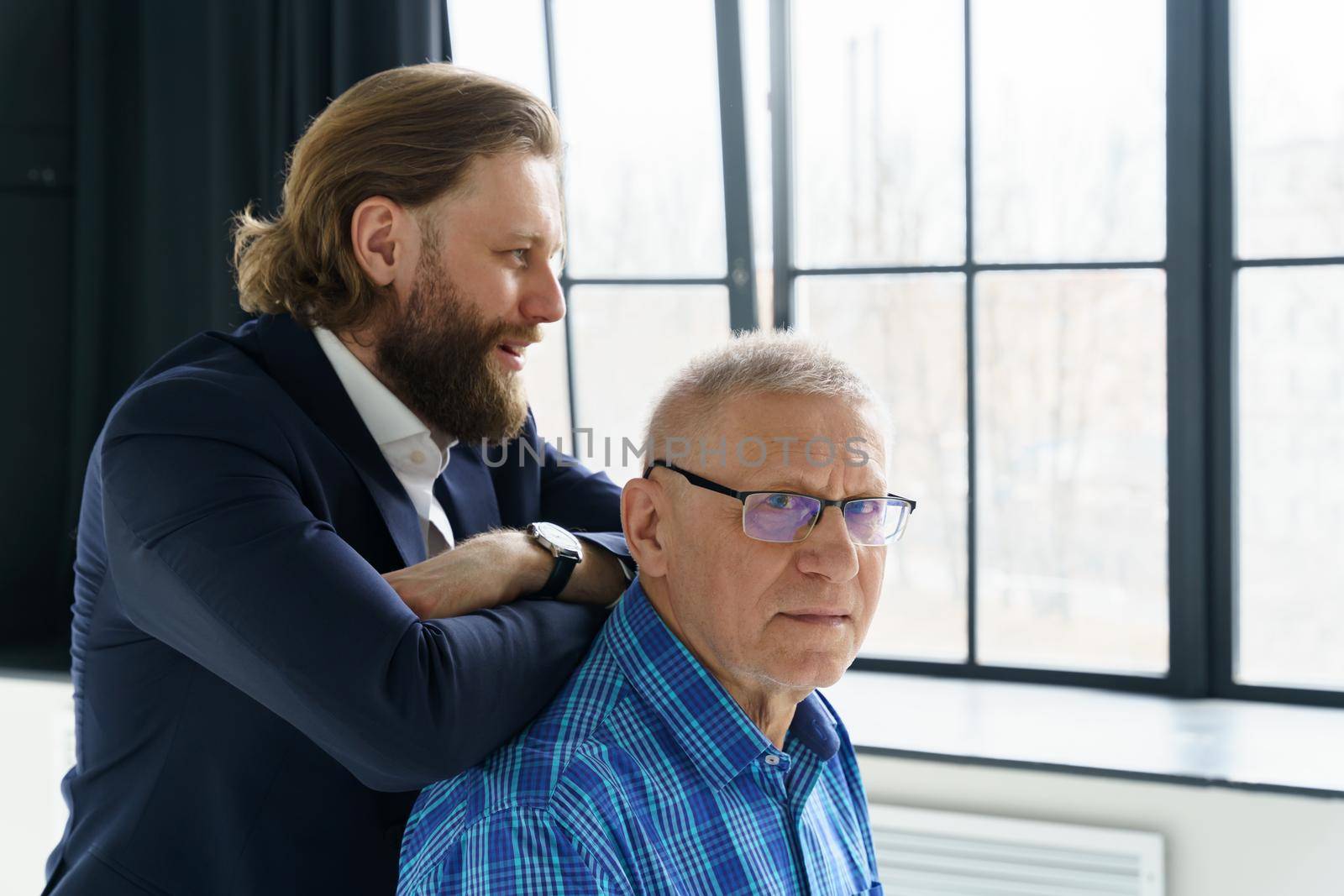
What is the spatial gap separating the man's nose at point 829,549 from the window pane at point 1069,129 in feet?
6.37

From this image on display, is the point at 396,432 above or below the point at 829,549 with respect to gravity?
above

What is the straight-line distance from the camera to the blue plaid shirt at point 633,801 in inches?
47.5

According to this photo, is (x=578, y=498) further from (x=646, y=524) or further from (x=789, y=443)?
(x=789, y=443)

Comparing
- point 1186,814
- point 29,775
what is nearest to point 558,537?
point 1186,814

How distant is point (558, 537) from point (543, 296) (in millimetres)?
366

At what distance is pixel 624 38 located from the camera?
3.31 m

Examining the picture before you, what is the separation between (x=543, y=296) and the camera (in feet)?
5.56

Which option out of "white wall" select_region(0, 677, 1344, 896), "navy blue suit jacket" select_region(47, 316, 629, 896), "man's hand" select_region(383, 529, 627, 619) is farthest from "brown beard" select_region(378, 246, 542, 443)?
"white wall" select_region(0, 677, 1344, 896)

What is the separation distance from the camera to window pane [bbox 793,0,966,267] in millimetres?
3115

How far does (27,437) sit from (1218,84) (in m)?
3.42

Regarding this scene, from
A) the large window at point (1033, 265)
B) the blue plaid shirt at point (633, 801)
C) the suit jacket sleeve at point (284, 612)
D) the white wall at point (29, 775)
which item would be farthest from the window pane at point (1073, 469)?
the white wall at point (29, 775)

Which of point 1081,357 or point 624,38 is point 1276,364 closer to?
point 1081,357

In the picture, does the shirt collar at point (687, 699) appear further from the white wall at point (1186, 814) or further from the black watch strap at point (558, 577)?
the white wall at point (1186, 814)

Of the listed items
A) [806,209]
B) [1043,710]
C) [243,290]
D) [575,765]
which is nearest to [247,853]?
[575,765]
